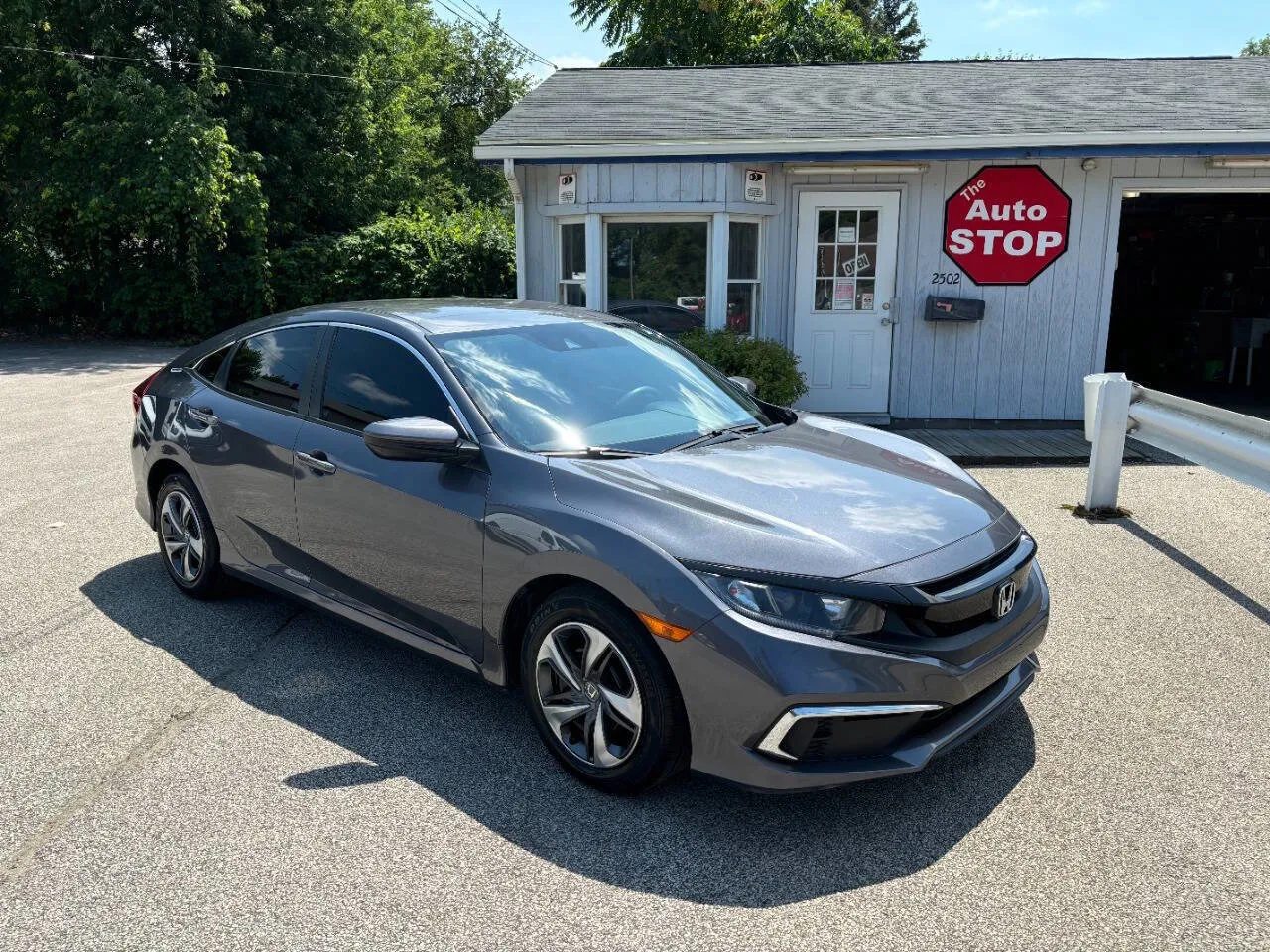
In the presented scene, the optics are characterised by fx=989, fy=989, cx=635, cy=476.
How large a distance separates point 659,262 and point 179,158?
35.9 ft

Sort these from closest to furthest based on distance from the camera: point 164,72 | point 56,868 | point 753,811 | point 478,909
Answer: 1. point 478,909
2. point 56,868
3. point 753,811
4. point 164,72

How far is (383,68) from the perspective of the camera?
23.0 meters

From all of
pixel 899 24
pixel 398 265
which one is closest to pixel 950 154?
pixel 398 265

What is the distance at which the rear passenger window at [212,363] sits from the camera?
4.93m

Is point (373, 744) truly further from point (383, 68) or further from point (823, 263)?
point (383, 68)

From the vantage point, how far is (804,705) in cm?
281

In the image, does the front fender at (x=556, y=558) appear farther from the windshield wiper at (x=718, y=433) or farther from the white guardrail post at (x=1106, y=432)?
the white guardrail post at (x=1106, y=432)

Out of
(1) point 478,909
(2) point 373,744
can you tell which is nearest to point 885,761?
(1) point 478,909

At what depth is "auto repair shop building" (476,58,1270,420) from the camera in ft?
30.4

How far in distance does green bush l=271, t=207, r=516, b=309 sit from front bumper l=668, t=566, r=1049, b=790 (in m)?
16.4

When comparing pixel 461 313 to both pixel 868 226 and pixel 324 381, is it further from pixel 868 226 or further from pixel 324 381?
pixel 868 226

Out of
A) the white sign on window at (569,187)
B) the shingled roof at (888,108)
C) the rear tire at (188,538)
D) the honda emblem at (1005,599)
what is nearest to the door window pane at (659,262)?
the white sign on window at (569,187)

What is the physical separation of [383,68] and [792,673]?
2346cm

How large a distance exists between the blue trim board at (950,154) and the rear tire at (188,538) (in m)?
5.50
